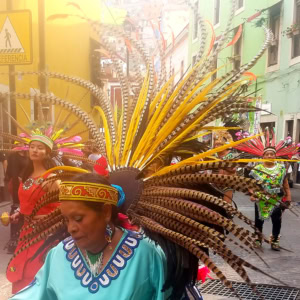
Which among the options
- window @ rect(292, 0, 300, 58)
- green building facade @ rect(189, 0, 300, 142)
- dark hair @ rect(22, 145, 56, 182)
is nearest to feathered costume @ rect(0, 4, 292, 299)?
dark hair @ rect(22, 145, 56, 182)

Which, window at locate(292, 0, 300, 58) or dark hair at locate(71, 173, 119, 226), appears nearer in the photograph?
dark hair at locate(71, 173, 119, 226)

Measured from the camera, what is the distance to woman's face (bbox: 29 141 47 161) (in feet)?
12.7

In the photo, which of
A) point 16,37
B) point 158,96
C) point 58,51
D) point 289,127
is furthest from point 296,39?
point 158,96

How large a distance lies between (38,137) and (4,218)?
87cm

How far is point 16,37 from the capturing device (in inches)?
196

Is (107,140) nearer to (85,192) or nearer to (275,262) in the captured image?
(85,192)

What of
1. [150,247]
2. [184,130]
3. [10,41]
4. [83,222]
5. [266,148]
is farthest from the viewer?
[266,148]

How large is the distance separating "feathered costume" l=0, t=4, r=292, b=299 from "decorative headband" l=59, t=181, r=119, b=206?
192 millimetres

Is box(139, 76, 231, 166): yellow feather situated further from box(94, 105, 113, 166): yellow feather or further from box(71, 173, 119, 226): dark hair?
box(71, 173, 119, 226): dark hair

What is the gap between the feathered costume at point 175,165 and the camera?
1.70m

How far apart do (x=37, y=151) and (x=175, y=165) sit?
2.33 metres

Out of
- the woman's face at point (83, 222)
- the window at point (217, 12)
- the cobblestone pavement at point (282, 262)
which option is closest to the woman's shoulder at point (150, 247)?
the woman's face at point (83, 222)

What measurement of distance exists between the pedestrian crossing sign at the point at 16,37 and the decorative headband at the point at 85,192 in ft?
12.1

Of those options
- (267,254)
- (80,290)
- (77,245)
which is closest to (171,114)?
(77,245)
